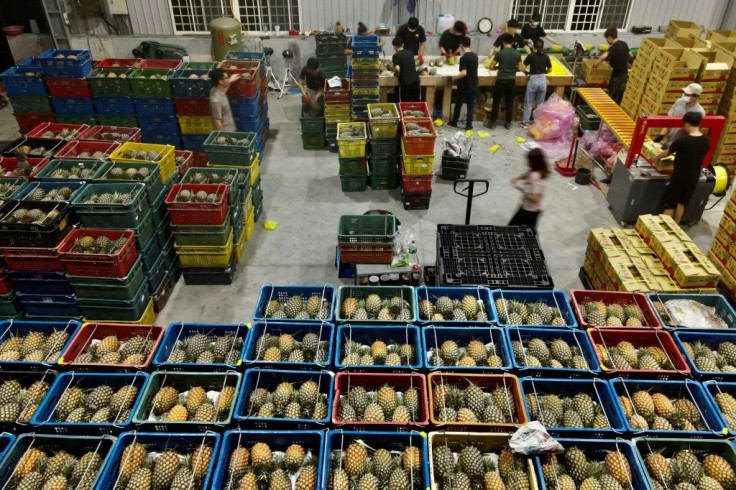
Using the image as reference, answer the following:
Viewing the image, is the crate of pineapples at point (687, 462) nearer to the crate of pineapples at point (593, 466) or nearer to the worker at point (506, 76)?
the crate of pineapples at point (593, 466)

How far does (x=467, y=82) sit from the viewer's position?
35.4 ft

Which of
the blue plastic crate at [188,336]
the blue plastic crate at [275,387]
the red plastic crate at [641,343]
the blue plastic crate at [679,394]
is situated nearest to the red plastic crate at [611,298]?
the red plastic crate at [641,343]

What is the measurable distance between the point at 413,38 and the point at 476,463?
10142 millimetres

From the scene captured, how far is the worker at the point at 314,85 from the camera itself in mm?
10289

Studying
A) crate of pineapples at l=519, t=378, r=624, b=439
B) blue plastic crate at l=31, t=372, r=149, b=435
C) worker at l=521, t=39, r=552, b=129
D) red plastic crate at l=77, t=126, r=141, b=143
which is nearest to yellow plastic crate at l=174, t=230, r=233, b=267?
red plastic crate at l=77, t=126, r=141, b=143

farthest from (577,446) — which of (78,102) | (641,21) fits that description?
(641,21)

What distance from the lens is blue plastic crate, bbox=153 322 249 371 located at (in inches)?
175

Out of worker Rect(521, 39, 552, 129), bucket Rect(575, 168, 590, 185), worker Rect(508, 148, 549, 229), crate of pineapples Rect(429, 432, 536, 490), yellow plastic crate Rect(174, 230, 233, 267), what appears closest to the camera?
crate of pineapples Rect(429, 432, 536, 490)

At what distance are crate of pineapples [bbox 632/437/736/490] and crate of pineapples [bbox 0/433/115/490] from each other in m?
3.94

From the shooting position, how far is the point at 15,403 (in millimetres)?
4266

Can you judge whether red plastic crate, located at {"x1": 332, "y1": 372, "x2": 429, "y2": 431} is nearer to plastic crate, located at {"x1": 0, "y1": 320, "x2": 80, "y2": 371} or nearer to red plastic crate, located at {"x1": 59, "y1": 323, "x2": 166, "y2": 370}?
red plastic crate, located at {"x1": 59, "y1": 323, "x2": 166, "y2": 370}

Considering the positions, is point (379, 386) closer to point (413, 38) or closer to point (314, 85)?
point (314, 85)

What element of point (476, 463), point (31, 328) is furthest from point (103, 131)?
point (476, 463)

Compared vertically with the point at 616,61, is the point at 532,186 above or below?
below
